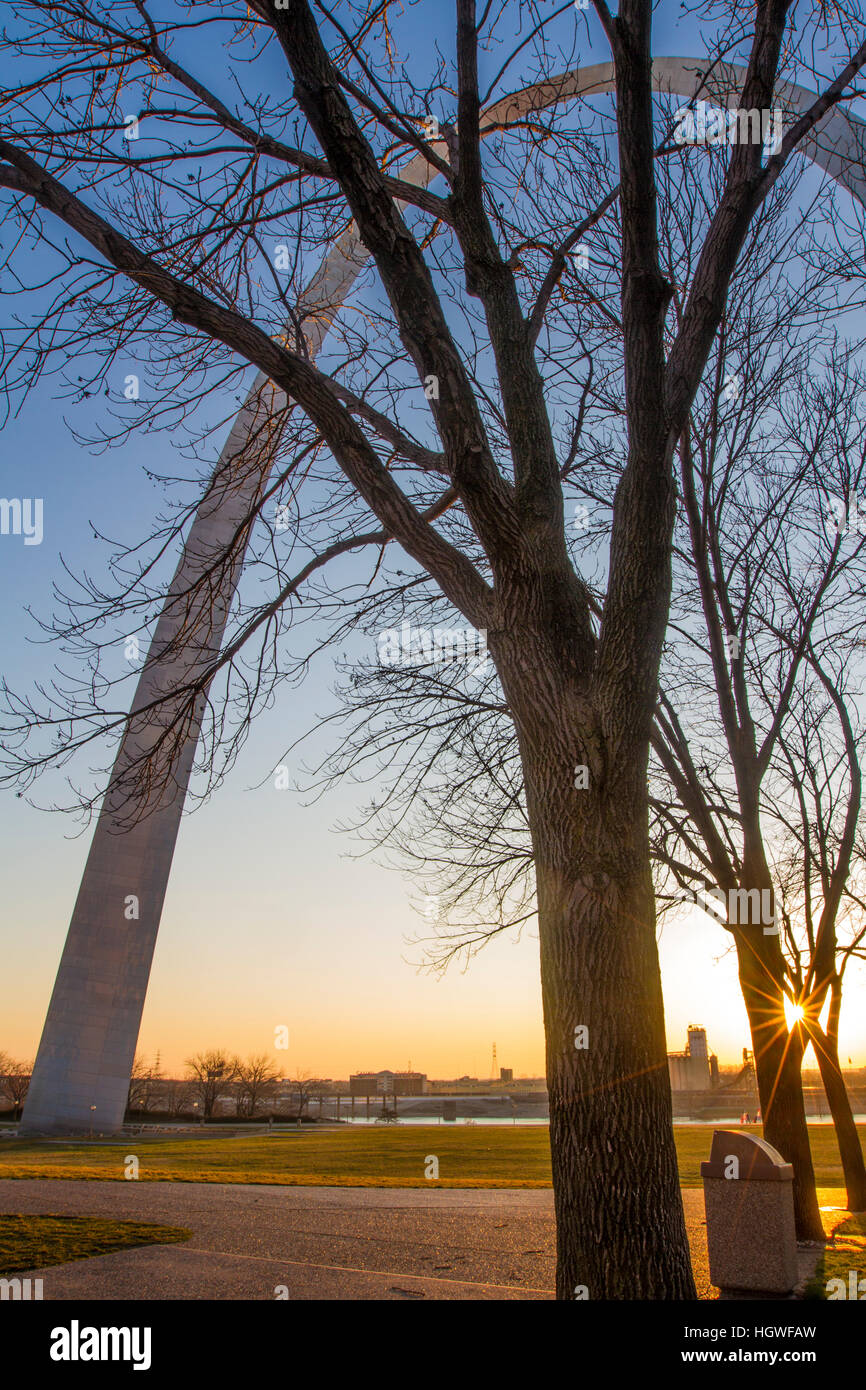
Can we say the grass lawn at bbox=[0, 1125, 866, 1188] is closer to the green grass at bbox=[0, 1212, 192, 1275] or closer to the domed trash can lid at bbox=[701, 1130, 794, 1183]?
the green grass at bbox=[0, 1212, 192, 1275]

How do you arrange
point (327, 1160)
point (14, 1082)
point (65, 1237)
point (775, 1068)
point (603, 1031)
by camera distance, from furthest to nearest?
point (14, 1082), point (327, 1160), point (775, 1068), point (65, 1237), point (603, 1031)

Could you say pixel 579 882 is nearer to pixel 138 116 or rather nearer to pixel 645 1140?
pixel 645 1140

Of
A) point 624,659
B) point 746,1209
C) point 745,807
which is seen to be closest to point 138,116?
point 624,659

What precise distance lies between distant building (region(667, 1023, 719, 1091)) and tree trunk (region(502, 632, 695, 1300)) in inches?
2333

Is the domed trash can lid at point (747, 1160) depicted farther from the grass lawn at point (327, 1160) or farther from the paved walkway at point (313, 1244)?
the grass lawn at point (327, 1160)

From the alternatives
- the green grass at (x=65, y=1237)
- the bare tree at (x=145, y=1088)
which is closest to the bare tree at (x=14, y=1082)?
the bare tree at (x=145, y=1088)

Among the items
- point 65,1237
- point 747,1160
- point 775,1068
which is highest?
point 775,1068

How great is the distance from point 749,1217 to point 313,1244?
321cm

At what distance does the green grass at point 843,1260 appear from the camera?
20.8ft

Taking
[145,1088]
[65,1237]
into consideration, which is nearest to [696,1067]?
[145,1088]

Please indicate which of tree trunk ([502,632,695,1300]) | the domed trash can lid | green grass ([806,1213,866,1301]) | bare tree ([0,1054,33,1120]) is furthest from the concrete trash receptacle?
bare tree ([0,1054,33,1120])

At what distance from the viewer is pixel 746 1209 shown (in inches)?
257

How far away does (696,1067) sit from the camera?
224 feet

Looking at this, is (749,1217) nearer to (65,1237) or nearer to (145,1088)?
(65,1237)
